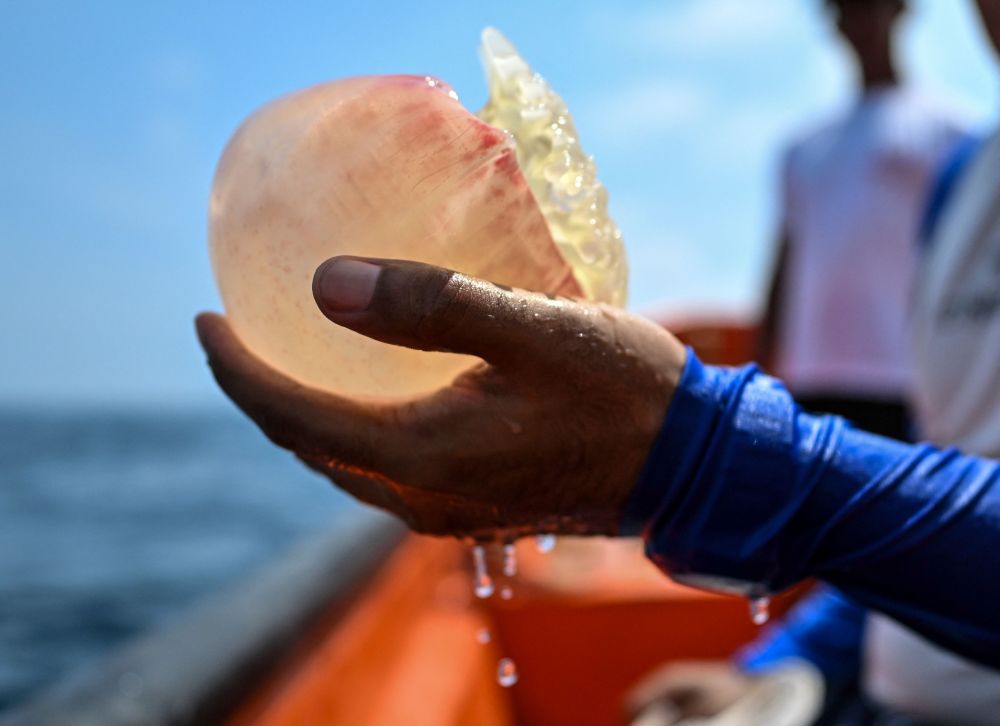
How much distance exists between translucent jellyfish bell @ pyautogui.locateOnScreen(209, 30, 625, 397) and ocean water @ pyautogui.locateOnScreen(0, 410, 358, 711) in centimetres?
14

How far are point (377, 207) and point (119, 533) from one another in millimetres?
14861

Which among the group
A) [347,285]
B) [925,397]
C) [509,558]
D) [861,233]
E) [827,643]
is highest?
[347,285]

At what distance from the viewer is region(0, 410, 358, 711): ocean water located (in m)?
6.59

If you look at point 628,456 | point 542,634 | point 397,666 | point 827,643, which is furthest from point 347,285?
point 542,634

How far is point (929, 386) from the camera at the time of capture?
5.06ft

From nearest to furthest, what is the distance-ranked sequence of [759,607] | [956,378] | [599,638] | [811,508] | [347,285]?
1. [347,285]
2. [811,508]
3. [759,607]
4. [956,378]
5. [599,638]

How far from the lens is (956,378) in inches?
58.4

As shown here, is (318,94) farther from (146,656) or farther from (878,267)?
(878,267)

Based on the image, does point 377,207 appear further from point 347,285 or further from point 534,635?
point 534,635

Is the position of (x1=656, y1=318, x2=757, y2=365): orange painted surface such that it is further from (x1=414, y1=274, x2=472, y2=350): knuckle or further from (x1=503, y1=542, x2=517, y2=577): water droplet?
(x1=414, y1=274, x2=472, y2=350): knuckle

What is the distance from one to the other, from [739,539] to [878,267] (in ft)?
7.82

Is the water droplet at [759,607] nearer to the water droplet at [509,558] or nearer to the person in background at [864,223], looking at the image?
the water droplet at [509,558]

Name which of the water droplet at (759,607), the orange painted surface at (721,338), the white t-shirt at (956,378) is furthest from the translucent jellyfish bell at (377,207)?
the orange painted surface at (721,338)

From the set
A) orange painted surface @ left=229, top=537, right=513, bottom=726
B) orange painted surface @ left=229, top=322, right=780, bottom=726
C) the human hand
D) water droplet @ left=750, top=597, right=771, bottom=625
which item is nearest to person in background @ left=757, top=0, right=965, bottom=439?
orange painted surface @ left=229, top=322, right=780, bottom=726
